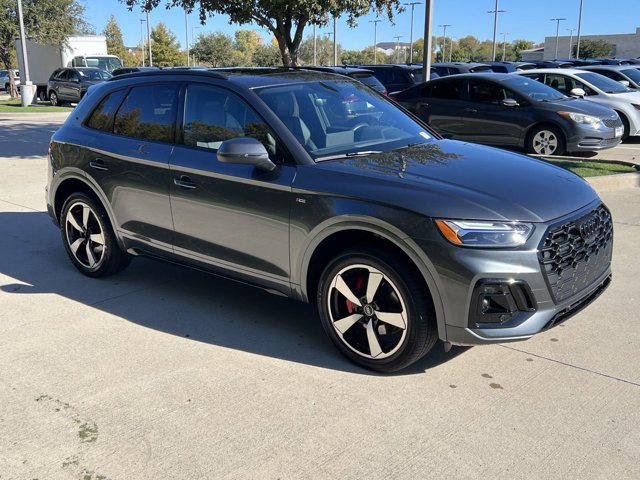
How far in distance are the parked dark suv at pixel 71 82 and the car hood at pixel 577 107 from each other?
21388 mm

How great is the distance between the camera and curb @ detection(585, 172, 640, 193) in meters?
8.94

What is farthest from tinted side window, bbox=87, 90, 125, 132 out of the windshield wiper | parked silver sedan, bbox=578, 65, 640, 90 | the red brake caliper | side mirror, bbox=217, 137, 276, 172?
parked silver sedan, bbox=578, 65, 640, 90

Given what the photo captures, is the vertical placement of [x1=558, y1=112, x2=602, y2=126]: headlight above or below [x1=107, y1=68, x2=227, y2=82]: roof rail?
below

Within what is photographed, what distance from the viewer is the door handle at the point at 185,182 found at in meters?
4.68

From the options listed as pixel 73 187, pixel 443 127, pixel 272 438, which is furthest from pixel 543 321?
pixel 443 127

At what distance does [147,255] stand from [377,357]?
87.7 inches

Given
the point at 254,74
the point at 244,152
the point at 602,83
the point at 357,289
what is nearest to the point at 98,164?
the point at 254,74

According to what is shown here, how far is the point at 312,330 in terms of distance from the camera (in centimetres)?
467

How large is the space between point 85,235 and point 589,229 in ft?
13.1

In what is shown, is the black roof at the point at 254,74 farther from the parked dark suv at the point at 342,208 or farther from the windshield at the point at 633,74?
the windshield at the point at 633,74

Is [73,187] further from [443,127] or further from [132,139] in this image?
[443,127]

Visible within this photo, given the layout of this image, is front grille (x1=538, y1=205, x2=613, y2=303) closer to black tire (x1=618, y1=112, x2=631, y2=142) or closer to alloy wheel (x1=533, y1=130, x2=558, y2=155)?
alloy wheel (x1=533, y1=130, x2=558, y2=155)

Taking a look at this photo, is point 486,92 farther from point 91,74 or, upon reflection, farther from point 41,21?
point 41,21

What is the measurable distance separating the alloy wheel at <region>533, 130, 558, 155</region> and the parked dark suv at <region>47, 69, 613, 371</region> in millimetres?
7251
